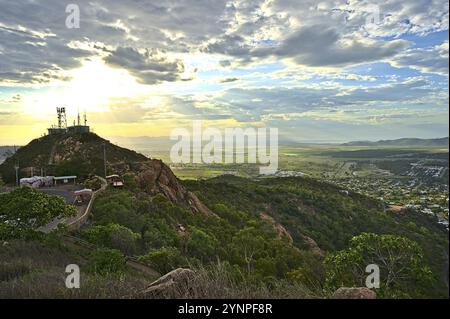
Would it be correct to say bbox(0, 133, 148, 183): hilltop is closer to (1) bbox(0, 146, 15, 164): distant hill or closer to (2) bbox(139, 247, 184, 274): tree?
(1) bbox(0, 146, 15, 164): distant hill

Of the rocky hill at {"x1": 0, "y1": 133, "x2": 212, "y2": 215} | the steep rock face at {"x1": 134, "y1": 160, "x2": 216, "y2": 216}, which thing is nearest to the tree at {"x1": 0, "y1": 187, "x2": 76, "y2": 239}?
the steep rock face at {"x1": 134, "y1": 160, "x2": 216, "y2": 216}

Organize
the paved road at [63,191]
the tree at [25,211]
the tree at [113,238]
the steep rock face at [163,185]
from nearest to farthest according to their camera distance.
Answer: the tree at [25,211]
the tree at [113,238]
the paved road at [63,191]
the steep rock face at [163,185]

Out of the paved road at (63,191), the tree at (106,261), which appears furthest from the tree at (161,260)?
the paved road at (63,191)

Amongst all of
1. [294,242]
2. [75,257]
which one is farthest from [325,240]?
[75,257]

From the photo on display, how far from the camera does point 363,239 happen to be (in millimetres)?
12875

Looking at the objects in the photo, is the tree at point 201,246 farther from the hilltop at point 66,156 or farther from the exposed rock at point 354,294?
the hilltop at point 66,156

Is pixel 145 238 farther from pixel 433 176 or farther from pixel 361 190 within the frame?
pixel 361 190

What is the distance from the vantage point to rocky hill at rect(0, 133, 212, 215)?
3334cm

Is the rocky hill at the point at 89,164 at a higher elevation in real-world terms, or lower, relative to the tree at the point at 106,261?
higher

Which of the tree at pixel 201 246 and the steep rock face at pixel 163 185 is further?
the steep rock face at pixel 163 185

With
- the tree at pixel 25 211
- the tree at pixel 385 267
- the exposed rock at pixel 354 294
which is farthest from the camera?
the tree at pixel 25 211

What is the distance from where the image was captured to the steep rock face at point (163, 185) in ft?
105

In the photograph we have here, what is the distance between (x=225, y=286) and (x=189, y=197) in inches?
1171

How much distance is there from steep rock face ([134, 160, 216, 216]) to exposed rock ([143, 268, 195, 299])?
2633 centimetres
